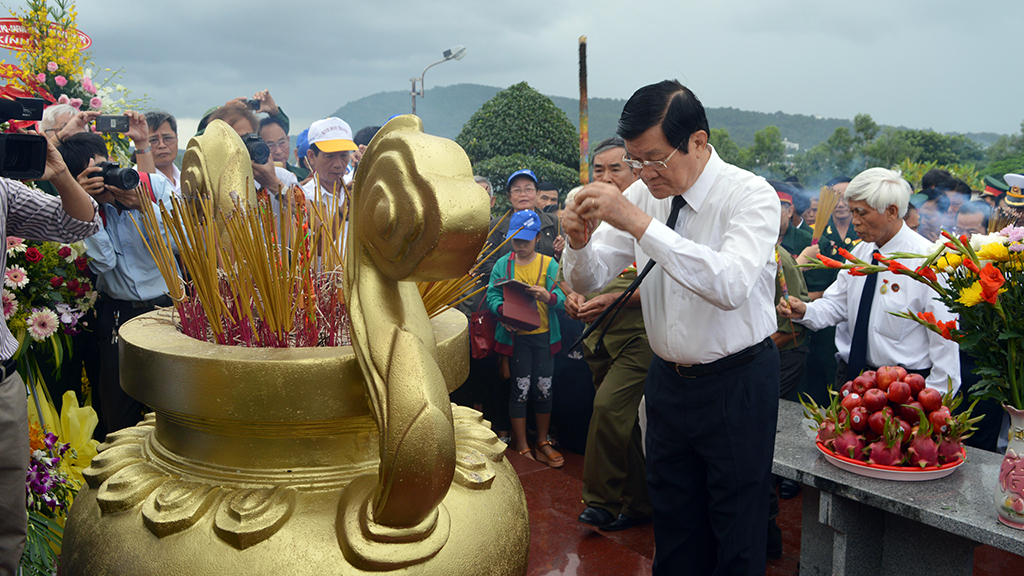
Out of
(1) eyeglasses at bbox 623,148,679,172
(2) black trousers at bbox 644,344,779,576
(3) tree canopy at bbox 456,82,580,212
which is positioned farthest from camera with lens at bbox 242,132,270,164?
(3) tree canopy at bbox 456,82,580,212

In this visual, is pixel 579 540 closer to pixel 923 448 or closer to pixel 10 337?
pixel 923 448

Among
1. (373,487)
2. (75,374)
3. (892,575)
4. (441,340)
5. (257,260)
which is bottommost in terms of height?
(892,575)

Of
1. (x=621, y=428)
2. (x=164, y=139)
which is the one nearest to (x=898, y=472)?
(x=621, y=428)

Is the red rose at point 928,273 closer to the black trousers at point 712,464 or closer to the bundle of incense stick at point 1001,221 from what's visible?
the black trousers at point 712,464

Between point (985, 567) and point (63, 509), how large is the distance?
362 cm

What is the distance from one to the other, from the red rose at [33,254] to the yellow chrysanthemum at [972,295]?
10.3ft

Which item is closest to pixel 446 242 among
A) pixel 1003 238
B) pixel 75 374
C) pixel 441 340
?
pixel 441 340

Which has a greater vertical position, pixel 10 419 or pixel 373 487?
pixel 373 487


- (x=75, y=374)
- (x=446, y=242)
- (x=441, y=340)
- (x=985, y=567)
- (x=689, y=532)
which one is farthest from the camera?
(x=75, y=374)

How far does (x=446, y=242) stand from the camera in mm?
658

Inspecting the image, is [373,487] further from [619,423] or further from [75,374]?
[75,374]

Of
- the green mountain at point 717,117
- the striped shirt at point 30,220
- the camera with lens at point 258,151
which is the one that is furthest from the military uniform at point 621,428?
the green mountain at point 717,117

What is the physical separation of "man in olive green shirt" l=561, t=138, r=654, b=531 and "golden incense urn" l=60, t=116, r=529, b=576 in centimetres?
248

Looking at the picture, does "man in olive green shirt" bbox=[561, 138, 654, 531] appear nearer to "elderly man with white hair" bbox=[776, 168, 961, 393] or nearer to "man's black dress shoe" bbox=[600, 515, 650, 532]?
"man's black dress shoe" bbox=[600, 515, 650, 532]
